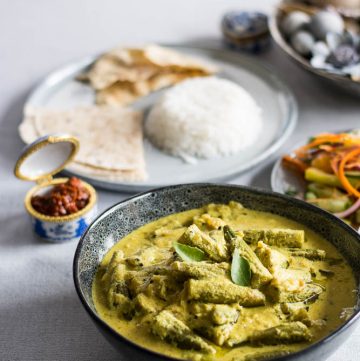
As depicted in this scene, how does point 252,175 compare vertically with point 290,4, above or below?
below

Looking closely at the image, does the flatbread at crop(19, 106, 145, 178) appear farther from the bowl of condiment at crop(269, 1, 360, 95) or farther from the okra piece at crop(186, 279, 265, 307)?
the okra piece at crop(186, 279, 265, 307)

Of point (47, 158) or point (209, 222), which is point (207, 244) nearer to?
point (209, 222)

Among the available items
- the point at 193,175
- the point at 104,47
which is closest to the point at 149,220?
the point at 193,175

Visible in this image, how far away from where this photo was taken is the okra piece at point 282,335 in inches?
74.2

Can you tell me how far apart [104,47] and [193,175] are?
1.64m

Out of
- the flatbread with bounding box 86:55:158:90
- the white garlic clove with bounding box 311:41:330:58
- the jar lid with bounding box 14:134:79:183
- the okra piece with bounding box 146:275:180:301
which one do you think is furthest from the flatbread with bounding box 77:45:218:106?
the okra piece with bounding box 146:275:180:301

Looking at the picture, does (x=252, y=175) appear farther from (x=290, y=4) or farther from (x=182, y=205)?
(x=290, y=4)

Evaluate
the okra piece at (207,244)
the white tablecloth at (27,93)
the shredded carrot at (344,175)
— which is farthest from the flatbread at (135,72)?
the okra piece at (207,244)

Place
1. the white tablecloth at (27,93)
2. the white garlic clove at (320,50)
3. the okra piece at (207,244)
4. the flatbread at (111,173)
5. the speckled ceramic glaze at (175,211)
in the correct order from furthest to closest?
the white garlic clove at (320,50) < the flatbread at (111,173) < the white tablecloth at (27,93) < the speckled ceramic glaze at (175,211) < the okra piece at (207,244)

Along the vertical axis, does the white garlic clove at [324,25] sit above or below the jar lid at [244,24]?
above

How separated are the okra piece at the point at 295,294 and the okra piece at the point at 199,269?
0.51 ft

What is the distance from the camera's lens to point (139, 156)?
3.26 metres

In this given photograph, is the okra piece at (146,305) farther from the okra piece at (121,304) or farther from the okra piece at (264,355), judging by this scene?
the okra piece at (264,355)

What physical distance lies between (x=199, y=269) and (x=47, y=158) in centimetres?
119
